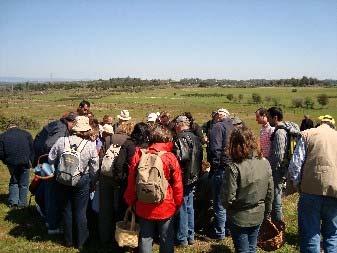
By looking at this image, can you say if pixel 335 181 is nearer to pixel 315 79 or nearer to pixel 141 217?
pixel 141 217

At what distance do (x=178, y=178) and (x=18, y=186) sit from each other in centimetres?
518

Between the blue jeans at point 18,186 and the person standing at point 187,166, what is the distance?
13.2 feet

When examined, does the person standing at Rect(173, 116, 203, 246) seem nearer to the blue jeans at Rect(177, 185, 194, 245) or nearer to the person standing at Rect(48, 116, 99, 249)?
the blue jeans at Rect(177, 185, 194, 245)

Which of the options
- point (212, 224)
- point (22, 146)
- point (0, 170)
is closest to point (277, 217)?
point (212, 224)

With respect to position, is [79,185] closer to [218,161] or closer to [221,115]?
[218,161]

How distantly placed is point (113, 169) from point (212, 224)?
2264mm

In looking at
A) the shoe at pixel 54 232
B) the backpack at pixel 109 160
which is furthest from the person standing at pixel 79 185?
the shoe at pixel 54 232

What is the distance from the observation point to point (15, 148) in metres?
8.71

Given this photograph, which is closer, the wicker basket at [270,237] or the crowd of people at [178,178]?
the crowd of people at [178,178]

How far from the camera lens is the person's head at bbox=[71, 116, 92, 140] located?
6391mm

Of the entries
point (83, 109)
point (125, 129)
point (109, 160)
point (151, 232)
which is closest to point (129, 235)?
point (151, 232)

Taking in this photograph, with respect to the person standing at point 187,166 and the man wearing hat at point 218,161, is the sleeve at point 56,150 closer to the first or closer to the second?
the person standing at point 187,166

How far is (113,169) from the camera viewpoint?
244 inches

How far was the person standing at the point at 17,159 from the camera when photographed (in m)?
8.72
